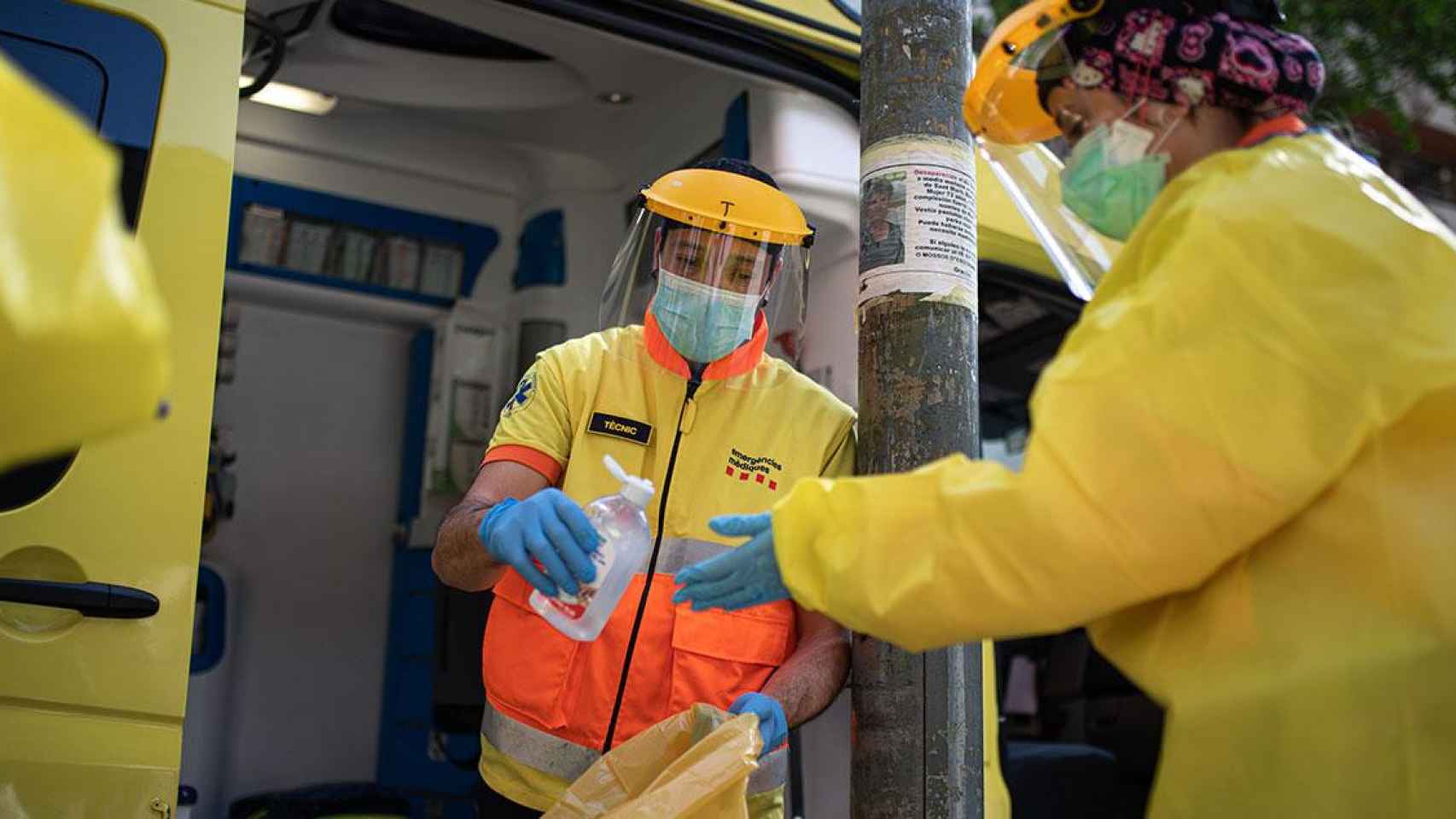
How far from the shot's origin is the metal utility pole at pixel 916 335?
2.18 metres

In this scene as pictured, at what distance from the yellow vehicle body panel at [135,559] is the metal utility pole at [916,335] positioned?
109 centimetres

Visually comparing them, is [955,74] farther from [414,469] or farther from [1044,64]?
[414,469]

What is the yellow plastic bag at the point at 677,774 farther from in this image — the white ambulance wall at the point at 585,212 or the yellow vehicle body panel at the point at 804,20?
the white ambulance wall at the point at 585,212

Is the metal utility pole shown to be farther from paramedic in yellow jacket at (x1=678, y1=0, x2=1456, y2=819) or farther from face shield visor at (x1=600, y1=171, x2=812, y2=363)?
paramedic in yellow jacket at (x1=678, y1=0, x2=1456, y2=819)

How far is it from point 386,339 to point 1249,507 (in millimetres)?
4021

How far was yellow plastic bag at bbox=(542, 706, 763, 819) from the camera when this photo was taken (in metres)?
1.99

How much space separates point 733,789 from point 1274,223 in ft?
3.64

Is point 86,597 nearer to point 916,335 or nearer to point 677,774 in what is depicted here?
point 677,774

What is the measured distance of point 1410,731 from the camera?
1450 millimetres

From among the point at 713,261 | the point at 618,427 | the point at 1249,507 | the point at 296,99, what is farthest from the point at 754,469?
the point at 296,99

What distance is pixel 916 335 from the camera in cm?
227

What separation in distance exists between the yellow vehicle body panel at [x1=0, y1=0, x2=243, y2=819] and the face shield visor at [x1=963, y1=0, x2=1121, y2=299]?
49.6 inches

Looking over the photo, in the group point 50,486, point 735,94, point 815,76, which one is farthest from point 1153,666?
point 735,94

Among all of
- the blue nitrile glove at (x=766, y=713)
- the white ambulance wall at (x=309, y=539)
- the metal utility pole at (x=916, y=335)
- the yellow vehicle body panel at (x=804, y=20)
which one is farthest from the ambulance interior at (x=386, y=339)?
the blue nitrile glove at (x=766, y=713)
